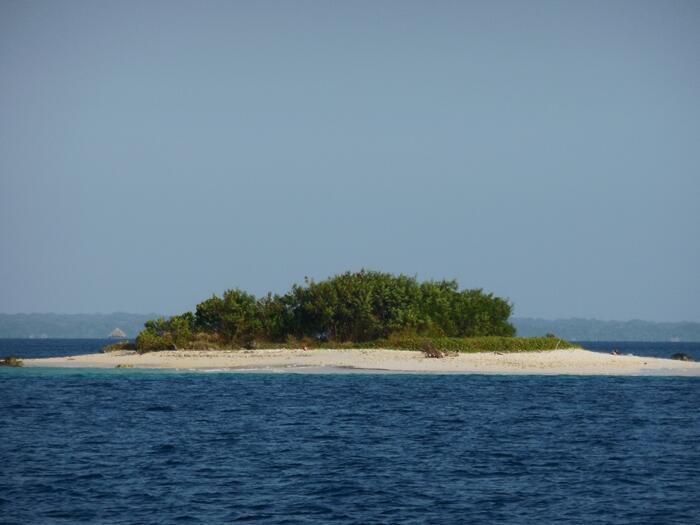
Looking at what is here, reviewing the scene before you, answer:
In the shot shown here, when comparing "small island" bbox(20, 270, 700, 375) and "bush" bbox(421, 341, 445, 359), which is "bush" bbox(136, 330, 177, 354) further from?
"bush" bbox(421, 341, 445, 359)

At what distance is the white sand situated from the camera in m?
71.9

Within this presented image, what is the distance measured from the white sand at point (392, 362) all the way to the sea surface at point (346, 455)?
13358 mm

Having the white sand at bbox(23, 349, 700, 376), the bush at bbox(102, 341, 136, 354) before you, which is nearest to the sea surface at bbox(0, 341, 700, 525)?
the white sand at bbox(23, 349, 700, 376)

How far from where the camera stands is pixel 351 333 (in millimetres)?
85750

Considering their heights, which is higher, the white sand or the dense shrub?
the dense shrub

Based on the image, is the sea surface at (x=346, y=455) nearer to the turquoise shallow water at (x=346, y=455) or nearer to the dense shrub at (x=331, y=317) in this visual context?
the turquoise shallow water at (x=346, y=455)

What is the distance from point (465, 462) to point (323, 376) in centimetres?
3621

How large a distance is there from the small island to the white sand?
0.11 meters

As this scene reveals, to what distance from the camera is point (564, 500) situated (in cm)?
2625

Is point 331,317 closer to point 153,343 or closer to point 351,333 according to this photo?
point 351,333

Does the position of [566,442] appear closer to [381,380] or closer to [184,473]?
[184,473]

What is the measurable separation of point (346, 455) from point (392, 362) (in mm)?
40113

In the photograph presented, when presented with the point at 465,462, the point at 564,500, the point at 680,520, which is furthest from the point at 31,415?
the point at 680,520

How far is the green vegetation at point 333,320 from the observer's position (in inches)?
3312
